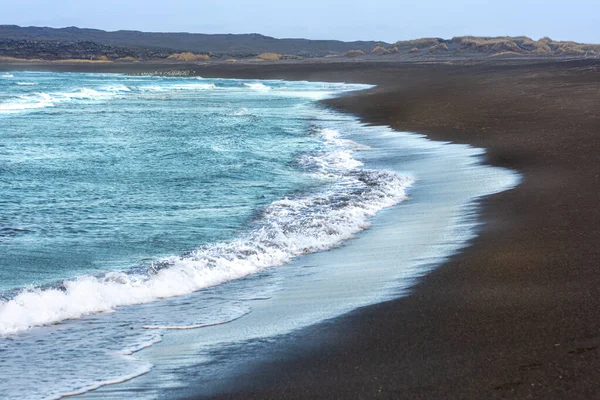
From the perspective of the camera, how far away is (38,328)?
6391 millimetres

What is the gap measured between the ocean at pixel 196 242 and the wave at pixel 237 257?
2 cm

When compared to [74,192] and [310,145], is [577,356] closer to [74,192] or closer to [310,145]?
[74,192]

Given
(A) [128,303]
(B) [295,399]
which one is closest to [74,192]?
(A) [128,303]

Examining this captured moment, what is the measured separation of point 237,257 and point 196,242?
1140mm

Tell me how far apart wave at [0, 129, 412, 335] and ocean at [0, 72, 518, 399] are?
22 millimetres

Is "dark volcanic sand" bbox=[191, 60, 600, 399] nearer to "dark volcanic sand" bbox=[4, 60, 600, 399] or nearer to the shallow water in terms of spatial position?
"dark volcanic sand" bbox=[4, 60, 600, 399]

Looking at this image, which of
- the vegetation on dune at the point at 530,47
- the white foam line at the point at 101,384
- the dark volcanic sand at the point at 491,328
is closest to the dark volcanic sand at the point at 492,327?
the dark volcanic sand at the point at 491,328

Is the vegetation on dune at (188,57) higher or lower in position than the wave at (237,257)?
higher

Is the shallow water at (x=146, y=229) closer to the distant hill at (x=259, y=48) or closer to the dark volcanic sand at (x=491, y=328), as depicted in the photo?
the dark volcanic sand at (x=491, y=328)

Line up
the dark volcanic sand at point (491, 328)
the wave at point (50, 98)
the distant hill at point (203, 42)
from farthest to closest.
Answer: the distant hill at point (203, 42), the wave at point (50, 98), the dark volcanic sand at point (491, 328)

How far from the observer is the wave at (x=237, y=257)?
22.3 ft

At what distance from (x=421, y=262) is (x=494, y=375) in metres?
3.28

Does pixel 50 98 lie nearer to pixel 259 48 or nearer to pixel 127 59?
pixel 127 59

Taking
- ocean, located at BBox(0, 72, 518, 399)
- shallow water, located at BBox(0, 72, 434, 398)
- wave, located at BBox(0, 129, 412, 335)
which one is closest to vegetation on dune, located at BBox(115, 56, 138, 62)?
shallow water, located at BBox(0, 72, 434, 398)
